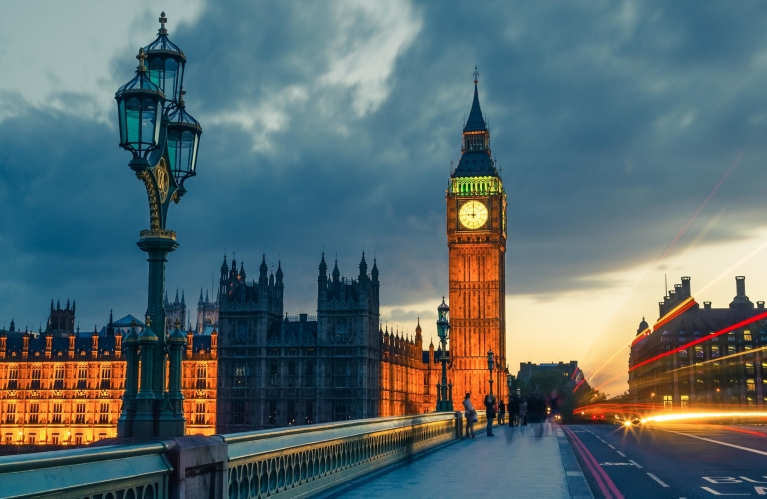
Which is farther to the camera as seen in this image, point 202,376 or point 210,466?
point 202,376

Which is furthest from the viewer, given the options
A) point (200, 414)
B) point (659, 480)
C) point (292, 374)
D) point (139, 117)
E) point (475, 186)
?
point (475, 186)

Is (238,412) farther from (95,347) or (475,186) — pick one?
(475,186)

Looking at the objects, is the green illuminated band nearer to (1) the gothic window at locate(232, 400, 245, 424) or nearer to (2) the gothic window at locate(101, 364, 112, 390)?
(1) the gothic window at locate(232, 400, 245, 424)

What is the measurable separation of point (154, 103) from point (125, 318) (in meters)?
168

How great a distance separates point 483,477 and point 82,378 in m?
119

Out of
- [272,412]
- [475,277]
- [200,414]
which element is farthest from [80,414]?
[475,277]

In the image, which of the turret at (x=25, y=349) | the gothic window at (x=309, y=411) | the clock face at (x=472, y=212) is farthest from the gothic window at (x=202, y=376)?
the clock face at (x=472, y=212)

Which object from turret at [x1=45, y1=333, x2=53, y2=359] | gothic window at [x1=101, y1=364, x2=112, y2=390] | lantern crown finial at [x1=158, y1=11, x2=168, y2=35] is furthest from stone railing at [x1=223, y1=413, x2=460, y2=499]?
turret at [x1=45, y1=333, x2=53, y2=359]

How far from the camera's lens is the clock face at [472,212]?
145 metres

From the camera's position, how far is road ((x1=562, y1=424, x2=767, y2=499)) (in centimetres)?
1781

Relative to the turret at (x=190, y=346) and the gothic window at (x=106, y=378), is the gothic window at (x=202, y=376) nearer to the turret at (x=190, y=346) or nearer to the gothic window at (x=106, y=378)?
the turret at (x=190, y=346)

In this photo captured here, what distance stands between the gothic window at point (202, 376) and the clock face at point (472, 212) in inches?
1826

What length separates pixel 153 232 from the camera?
1272cm

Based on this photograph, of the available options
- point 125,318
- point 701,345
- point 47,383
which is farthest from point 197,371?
point 701,345
